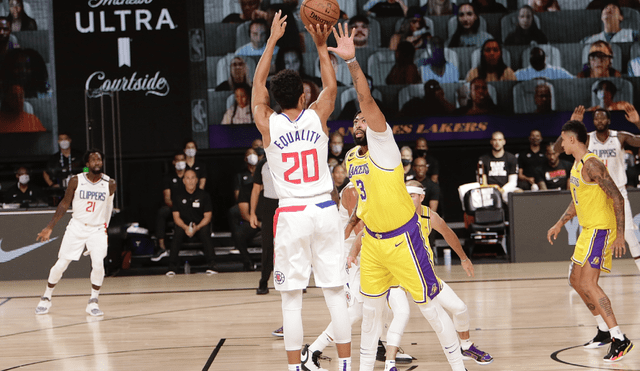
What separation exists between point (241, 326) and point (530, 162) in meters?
7.59

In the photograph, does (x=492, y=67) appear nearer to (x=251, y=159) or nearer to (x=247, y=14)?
(x=247, y=14)

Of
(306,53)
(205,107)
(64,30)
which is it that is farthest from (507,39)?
(64,30)

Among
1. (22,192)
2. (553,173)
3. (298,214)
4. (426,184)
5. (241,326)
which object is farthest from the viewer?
(22,192)

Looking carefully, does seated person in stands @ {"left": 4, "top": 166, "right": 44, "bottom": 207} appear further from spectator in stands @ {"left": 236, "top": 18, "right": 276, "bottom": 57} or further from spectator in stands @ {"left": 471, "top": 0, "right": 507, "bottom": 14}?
spectator in stands @ {"left": 471, "top": 0, "right": 507, "bottom": 14}

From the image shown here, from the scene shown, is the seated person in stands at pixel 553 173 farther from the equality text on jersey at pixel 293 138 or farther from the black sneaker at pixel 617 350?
the equality text on jersey at pixel 293 138

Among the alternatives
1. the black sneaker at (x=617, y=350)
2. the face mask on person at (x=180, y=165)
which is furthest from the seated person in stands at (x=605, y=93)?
the black sneaker at (x=617, y=350)

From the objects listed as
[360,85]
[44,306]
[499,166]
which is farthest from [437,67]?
[360,85]

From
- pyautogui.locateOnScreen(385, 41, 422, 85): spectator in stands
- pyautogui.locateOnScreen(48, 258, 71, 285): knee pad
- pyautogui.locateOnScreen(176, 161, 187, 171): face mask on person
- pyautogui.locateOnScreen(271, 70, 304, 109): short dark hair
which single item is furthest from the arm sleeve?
pyautogui.locateOnScreen(385, 41, 422, 85): spectator in stands

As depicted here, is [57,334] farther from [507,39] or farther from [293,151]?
[507,39]

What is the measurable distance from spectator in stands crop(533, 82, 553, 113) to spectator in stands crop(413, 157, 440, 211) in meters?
3.19

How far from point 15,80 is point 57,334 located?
8.17 m

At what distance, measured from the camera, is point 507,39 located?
13789mm

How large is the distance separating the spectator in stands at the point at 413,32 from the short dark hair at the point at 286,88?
970 centimetres

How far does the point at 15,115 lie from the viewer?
537 inches
